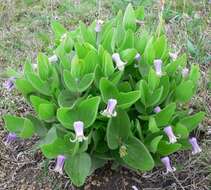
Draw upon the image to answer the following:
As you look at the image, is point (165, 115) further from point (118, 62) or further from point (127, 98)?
point (118, 62)

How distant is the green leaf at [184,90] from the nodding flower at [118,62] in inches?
9.9

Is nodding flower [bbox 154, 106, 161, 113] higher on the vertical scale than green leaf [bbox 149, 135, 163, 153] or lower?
higher

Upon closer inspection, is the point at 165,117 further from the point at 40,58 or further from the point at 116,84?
the point at 40,58

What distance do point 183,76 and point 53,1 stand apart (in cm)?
190

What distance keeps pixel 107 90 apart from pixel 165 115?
241 mm

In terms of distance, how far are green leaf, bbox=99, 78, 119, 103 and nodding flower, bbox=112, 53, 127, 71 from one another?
0.10 metres

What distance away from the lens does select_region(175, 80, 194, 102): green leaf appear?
6.15 feet

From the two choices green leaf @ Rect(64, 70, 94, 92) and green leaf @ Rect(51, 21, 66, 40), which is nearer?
green leaf @ Rect(64, 70, 94, 92)

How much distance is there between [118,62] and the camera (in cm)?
180

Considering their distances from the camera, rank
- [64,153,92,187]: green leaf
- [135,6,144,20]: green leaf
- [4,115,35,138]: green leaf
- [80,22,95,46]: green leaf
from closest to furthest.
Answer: [64,153,92,187]: green leaf → [4,115,35,138]: green leaf → [80,22,95,46]: green leaf → [135,6,144,20]: green leaf

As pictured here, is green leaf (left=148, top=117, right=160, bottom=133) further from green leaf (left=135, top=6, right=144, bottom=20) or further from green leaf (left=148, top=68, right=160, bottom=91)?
green leaf (left=135, top=6, right=144, bottom=20)

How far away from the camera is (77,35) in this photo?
2090 millimetres

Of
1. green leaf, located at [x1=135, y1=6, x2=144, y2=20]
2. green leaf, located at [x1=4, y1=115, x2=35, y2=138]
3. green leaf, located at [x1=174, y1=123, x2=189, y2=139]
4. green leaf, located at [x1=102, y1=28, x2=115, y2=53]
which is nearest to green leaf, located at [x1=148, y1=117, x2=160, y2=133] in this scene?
green leaf, located at [x1=174, y1=123, x2=189, y2=139]

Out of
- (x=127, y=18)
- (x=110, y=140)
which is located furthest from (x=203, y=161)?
(x=127, y=18)
